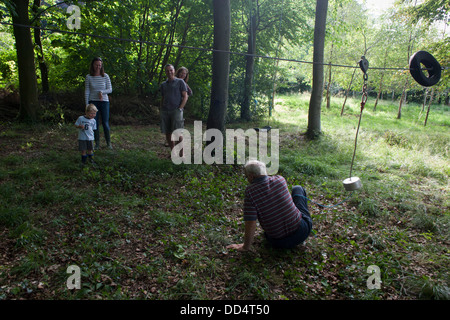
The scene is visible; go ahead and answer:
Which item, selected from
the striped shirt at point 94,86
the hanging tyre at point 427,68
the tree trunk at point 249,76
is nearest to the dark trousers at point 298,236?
the hanging tyre at point 427,68

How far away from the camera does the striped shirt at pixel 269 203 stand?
10.5ft

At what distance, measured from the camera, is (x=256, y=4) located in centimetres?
1298

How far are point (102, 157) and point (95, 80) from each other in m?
1.66

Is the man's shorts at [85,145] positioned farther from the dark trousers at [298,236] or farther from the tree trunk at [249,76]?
the tree trunk at [249,76]

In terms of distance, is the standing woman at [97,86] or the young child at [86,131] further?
the standing woman at [97,86]

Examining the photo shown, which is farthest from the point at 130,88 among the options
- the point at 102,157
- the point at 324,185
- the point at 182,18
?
the point at 324,185

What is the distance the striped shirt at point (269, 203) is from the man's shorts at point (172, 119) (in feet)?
11.0

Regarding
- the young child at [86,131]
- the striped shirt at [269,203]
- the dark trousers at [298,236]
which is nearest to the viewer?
the striped shirt at [269,203]

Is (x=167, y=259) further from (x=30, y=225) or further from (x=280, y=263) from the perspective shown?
(x=30, y=225)

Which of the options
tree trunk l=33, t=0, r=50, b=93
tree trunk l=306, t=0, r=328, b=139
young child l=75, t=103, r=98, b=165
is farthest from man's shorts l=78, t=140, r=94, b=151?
tree trunk l=306, t=0, r=328, b=139

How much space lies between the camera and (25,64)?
7582mm

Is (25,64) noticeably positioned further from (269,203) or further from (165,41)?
(269,203)

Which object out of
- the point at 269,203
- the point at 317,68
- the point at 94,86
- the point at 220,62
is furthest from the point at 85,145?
the point at 317,68

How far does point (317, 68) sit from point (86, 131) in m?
7.79
